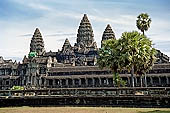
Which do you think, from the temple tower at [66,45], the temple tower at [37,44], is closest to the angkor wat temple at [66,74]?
the temple tower at [66,45]

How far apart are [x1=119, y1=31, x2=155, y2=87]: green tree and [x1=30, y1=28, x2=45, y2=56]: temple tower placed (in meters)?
105

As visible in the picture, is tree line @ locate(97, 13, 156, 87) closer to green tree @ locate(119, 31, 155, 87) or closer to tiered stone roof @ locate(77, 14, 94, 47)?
green tree @ locate(119, 31, 155, 87)

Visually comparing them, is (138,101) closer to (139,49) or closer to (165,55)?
(139,49)

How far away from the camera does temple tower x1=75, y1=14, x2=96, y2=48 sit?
140250 mm

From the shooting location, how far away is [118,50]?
147 ft

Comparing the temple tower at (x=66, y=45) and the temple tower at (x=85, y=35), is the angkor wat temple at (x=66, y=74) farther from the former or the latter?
the temple tower at (x=85, y=35)

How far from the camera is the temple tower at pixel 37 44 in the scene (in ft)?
481

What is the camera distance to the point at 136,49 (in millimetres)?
43031

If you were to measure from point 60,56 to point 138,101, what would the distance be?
329 ft

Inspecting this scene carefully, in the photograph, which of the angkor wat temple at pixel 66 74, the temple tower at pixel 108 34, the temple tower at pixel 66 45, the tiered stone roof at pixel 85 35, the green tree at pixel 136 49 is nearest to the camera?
the green tree at pixel 136 49

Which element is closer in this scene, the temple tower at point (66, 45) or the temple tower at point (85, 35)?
the temple tower at point (66, 45)

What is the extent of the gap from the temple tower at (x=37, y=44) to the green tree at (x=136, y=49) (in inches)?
4133

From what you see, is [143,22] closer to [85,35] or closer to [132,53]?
[132,53]

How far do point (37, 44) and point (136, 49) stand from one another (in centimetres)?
10995
